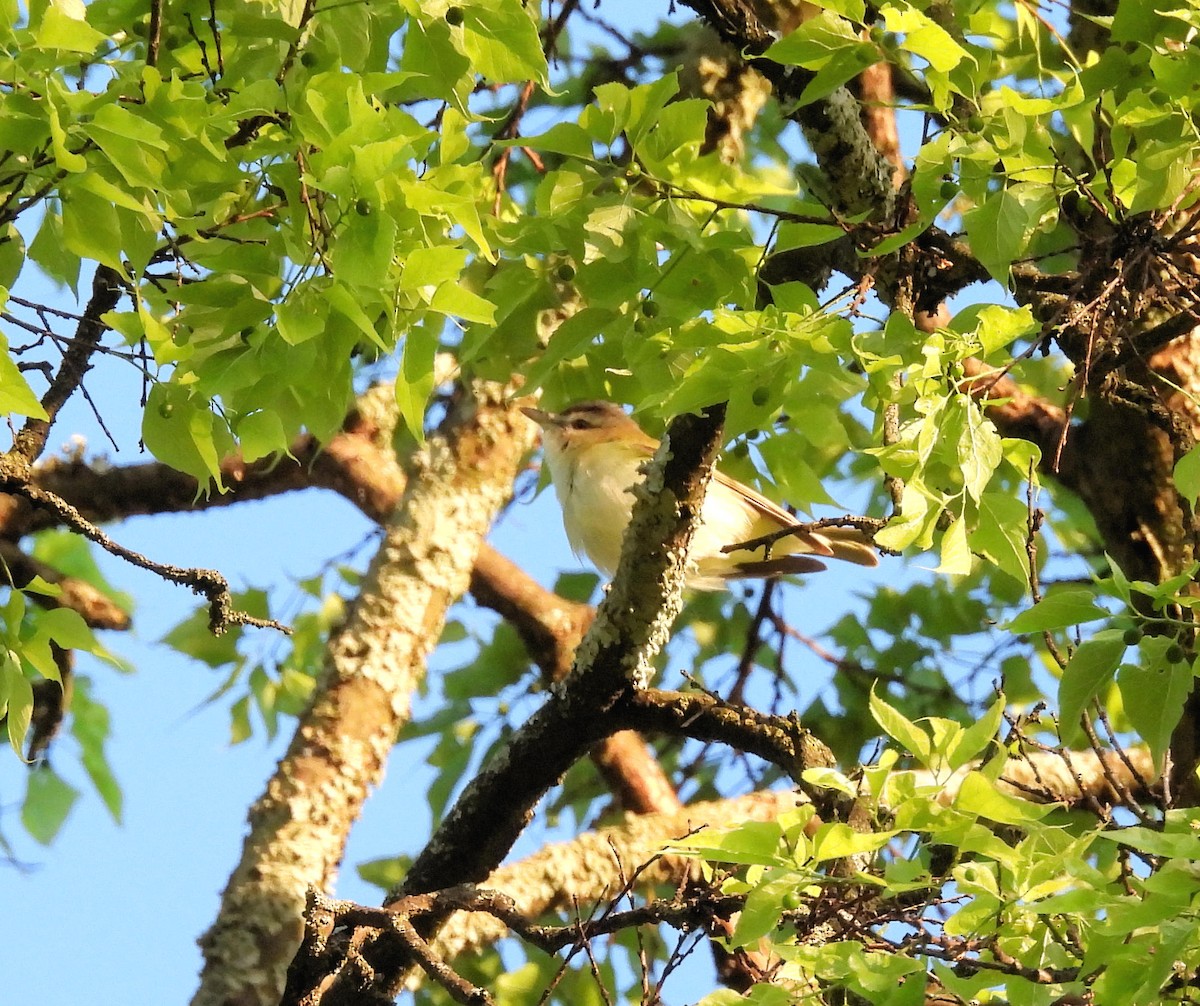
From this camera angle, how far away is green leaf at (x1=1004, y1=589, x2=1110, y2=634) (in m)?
2.03

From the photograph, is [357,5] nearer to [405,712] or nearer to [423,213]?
[423,213]

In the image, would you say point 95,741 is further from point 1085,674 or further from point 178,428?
point 1085,674

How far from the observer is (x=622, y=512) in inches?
212

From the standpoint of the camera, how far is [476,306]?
2.08 metres

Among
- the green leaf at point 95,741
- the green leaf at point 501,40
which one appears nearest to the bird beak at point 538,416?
the green leaf at point 95,741

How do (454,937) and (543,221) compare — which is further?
(454,937)

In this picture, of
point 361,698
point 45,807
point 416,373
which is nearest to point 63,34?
point 416,373

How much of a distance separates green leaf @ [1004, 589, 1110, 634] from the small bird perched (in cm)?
308

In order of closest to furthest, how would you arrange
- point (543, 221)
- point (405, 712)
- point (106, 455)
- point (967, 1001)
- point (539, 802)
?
point (967, 1001) → point (543, 221) → point (539, 802) → point (405, 712) → point (106, 455)

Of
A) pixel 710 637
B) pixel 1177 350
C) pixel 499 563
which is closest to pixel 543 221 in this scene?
pixel 1177 350

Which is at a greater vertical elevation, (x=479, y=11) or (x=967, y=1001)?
(x=479, y=11)

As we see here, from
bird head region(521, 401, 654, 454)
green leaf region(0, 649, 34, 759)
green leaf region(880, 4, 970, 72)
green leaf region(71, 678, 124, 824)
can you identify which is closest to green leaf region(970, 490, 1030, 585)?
green leaf region(880, 4, 970, 72)

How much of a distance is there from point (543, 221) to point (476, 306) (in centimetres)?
Result: 69

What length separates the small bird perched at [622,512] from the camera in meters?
5.38
